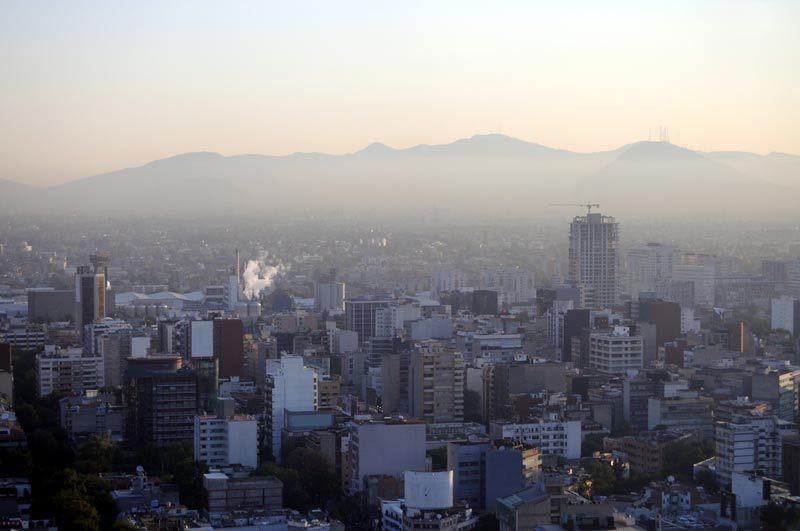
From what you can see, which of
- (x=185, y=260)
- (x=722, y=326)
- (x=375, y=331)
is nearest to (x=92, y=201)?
(x=185, y=260)

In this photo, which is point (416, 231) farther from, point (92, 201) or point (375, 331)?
point (375, 331)

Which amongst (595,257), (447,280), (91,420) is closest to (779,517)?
(91,420)

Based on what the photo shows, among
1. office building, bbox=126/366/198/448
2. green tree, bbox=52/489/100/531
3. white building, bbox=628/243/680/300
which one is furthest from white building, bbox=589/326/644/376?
white building, bbox=628/243/680/300

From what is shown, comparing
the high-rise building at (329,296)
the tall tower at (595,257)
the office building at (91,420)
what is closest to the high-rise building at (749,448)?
the office building at (91,420)

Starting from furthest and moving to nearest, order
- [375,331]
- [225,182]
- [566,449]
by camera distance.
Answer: [225,182]
[375,331]
[566,449]

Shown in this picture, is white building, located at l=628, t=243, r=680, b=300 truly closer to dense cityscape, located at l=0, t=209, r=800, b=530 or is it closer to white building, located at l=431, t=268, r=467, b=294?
dense cityscape, located at l=0, t=209, r=800, b=530

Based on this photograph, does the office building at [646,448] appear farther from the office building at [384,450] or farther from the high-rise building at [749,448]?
the office building at [384,450]

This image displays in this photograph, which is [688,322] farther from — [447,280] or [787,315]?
[447,280]
